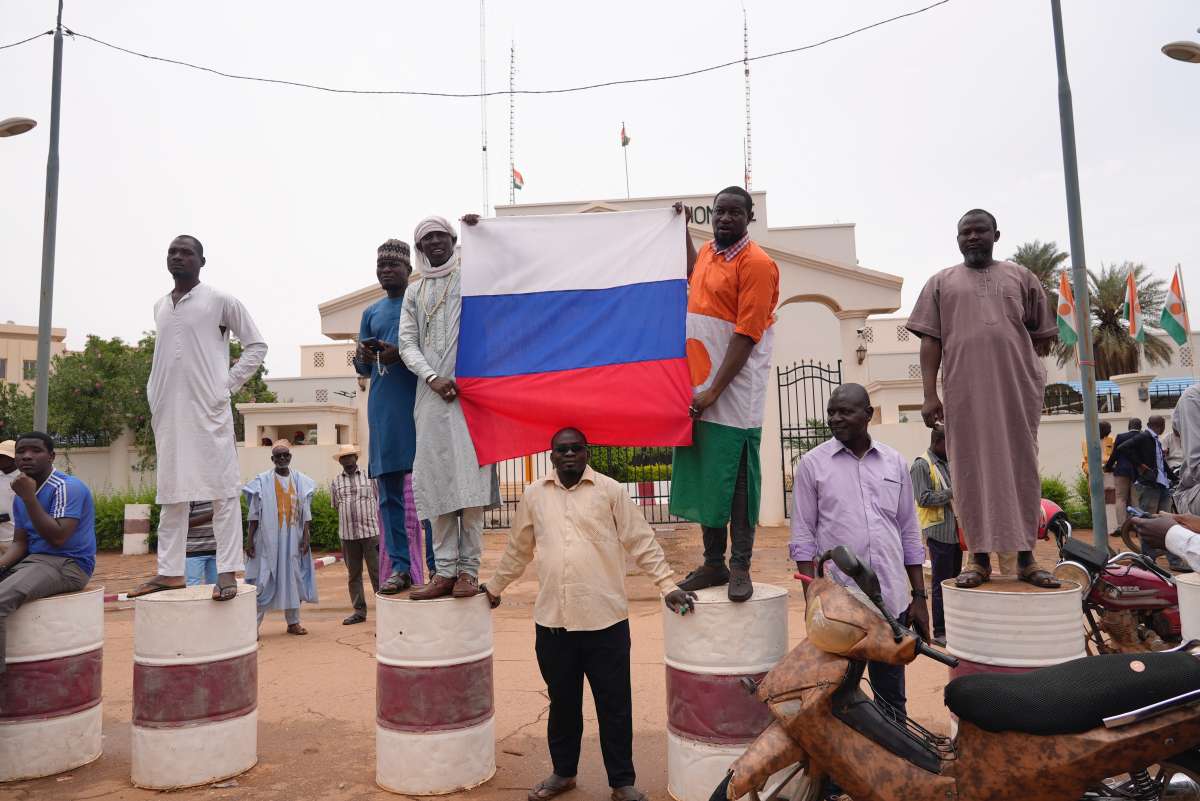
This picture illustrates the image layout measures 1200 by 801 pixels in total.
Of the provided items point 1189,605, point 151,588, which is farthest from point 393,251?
point 1189,605

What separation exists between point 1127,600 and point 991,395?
1.41 meters

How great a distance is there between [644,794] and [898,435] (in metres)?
12.3

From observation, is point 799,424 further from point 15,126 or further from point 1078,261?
point 15,126

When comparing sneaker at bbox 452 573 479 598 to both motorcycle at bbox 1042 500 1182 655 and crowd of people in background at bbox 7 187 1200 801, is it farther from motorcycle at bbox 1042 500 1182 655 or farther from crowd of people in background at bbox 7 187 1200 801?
motorcycle at bbox 1042 500 1182 655

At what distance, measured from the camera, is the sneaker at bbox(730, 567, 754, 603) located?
3.80m

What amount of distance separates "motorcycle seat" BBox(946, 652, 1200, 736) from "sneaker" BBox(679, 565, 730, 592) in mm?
1551

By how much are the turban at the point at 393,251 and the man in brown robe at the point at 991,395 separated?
2.78 meters

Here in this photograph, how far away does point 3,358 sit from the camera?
4169 cm

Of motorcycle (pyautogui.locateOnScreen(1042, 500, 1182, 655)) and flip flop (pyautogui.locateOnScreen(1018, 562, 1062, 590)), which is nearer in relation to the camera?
flip flop (pyautogui.locateOnScreen(1018, 562, 1062, 590))

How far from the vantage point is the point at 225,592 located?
4.55 meters

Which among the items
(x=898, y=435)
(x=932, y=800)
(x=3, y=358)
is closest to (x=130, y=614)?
(x=932, y=800)

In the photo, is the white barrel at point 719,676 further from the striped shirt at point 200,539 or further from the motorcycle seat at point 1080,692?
the striped shirt at point 200,539

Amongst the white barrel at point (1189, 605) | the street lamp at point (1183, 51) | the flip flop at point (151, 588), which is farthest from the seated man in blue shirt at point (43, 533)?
the street lamp at point (1183, 51)

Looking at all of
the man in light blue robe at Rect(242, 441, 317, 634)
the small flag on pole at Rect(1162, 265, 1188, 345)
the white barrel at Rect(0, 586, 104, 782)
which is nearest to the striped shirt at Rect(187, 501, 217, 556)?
the man in light blue robe at Rect(242, 441, 317, 634)
